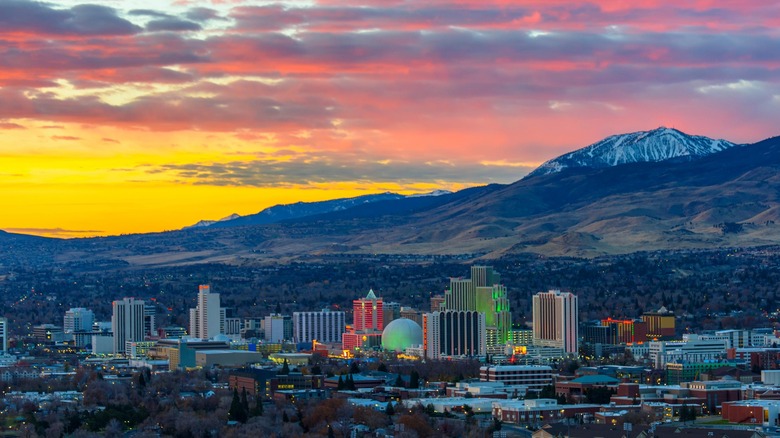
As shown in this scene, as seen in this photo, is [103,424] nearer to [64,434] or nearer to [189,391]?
[64,434]

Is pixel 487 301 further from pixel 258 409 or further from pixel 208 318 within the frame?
pixel 258 409

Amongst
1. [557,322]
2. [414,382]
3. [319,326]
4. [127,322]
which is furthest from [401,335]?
[414,382]

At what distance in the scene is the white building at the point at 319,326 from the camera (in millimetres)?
181875

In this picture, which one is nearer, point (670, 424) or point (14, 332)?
point (670, 424)

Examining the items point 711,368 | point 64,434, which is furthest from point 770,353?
point 64,434

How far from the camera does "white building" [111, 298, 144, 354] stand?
174750 millimetres

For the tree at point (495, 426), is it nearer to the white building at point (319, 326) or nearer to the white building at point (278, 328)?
the white building at point (319, 326)

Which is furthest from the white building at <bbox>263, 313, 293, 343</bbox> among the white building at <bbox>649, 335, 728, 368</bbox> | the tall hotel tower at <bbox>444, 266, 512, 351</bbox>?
the white building at <bbox>649, 335, 728, 368</bbox>

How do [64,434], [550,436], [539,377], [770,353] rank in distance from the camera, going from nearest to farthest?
[550,436] → [64,434] → [539,377] → [770,353]

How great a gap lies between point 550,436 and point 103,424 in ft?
74.6

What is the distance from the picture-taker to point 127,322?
176000mm

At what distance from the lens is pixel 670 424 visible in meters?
89.9

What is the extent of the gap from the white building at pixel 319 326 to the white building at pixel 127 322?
48.5 ft

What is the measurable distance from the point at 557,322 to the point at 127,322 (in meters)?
41.3
